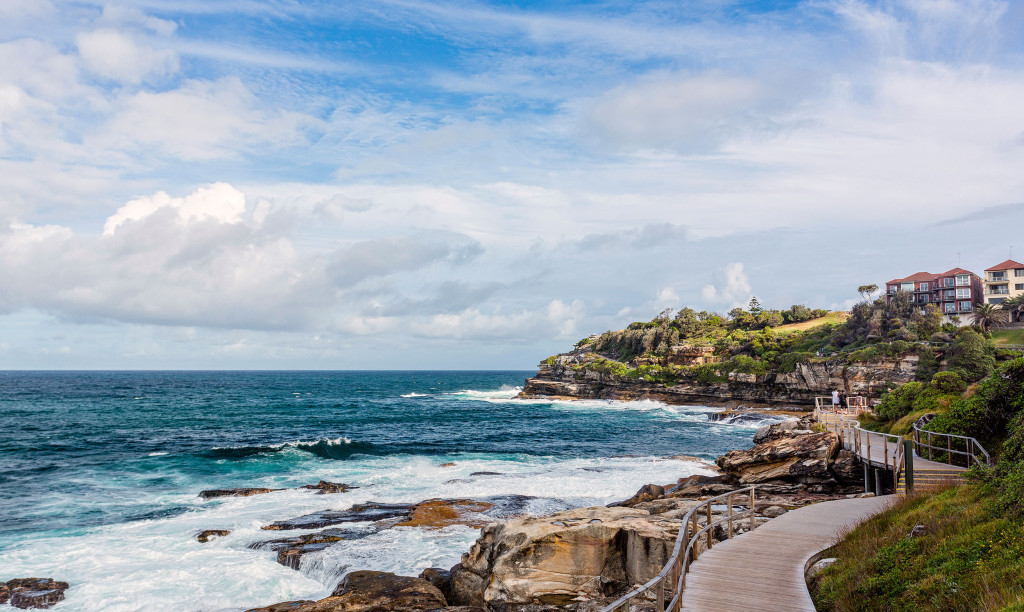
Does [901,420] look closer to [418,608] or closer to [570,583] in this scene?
[570,583]

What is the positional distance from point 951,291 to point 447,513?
93.1m

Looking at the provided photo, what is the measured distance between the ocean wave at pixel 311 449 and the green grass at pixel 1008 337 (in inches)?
2389

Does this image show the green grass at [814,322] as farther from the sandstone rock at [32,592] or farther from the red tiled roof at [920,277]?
the sandstone rock at [32,592]

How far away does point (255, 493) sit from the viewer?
26859mm

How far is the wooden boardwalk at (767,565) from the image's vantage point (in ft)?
28.2

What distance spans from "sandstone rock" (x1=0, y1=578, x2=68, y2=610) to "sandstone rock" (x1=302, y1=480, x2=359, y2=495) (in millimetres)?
11525

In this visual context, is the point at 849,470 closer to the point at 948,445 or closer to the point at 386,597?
the point at 948,445

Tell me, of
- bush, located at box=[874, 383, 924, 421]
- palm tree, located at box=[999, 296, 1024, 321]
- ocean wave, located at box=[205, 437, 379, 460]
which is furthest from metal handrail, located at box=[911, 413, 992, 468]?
palm tree, located at box=[999, 296, 1024, 321]

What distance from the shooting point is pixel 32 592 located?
15086 mm

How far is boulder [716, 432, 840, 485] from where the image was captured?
22219mm

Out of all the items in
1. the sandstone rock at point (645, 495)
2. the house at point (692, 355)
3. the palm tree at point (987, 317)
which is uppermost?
the palm tree at point (987, 317)

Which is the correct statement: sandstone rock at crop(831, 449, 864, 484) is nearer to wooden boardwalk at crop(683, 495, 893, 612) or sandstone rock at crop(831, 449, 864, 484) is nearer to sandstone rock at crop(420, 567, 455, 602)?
wooden boardwalk at crop(683, 495, 893, 612)

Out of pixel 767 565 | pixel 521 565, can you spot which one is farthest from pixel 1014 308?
pixel 521 565

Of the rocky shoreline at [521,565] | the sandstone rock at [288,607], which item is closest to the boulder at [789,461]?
the rocky shoreline at [521,565]
